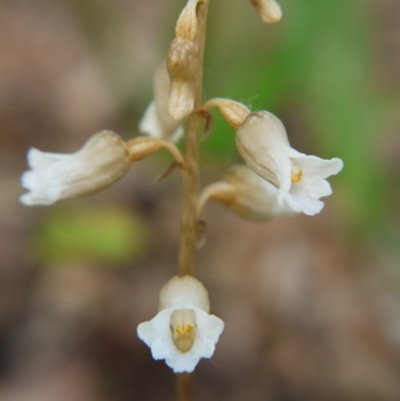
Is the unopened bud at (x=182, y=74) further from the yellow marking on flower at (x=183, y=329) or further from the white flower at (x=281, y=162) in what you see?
the yellow marking on flower at (x=183, y=329)

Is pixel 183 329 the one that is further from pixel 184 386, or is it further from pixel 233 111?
pixel 233 111

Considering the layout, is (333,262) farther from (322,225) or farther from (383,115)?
(383,115)

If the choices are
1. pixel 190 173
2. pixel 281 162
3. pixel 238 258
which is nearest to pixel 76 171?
pixel 190 173

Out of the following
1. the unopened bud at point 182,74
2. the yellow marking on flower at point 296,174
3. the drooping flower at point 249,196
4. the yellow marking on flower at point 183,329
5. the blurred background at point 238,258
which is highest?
the unopened bud at point 182,74

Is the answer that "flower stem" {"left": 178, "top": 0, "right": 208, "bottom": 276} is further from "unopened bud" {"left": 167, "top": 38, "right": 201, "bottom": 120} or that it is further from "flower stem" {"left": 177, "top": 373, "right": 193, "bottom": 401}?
"flower stem" {"left": 177, "top": 373, "right": 193, "bottom": 401}

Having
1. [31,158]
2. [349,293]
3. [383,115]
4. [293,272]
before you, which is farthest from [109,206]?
[31,158]

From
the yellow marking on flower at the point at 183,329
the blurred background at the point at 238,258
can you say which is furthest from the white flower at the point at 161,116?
the blurred background at the point at 238,258

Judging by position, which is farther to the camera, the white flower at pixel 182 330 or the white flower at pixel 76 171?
the white flower at pixel 76 171
